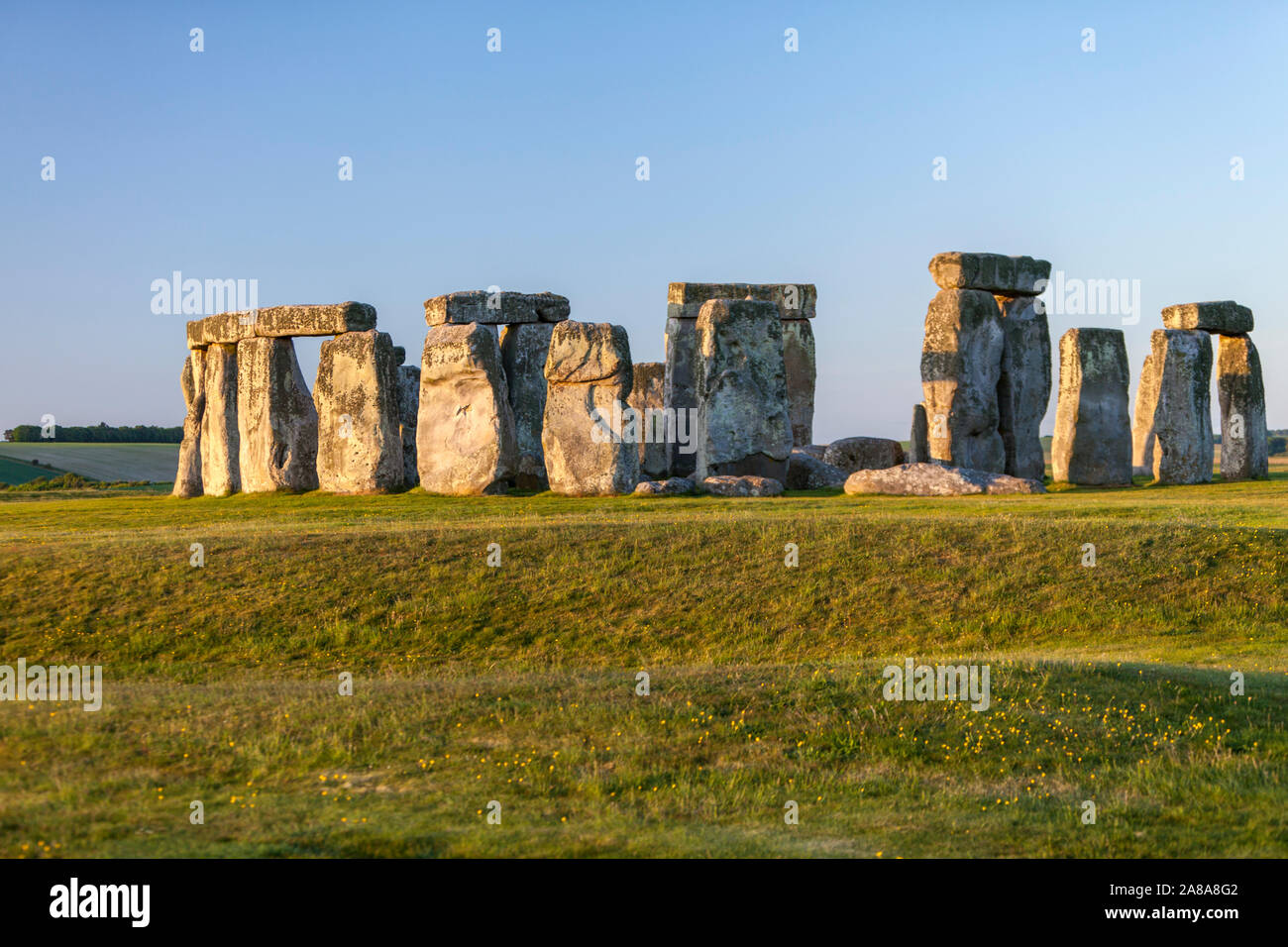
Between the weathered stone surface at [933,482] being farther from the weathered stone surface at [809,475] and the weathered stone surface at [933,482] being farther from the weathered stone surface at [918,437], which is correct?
the weathered stone surface at [918,437]

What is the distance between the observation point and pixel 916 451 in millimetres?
30641

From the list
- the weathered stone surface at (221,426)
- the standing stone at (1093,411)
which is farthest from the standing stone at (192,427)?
the standing stone at (1093,411)

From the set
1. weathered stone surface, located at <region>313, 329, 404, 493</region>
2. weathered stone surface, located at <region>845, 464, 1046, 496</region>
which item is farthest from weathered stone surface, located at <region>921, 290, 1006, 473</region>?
weathered stone surface, located at <region>313, 329, 404, 493</region>

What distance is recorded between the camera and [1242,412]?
30859 millimetres

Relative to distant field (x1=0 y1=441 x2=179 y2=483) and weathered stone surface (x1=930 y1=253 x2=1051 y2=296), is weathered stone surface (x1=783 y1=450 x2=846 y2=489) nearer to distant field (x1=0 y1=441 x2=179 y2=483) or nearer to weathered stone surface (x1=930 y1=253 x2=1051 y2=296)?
weathered stone surface (x1=930 y1=253 x2=1051 y2=296)

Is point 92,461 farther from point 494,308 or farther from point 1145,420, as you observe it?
point 1145,420

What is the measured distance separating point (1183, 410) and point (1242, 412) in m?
2.39

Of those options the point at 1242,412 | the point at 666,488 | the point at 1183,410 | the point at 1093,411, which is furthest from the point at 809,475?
the point at 1242,412

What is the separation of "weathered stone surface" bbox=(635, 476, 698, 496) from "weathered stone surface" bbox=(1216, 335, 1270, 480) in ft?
47.4

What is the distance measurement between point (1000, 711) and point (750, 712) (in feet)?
7.06

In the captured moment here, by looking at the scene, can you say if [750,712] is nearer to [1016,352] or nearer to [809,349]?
[1016,352]

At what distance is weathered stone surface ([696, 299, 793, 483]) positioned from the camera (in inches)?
1019
